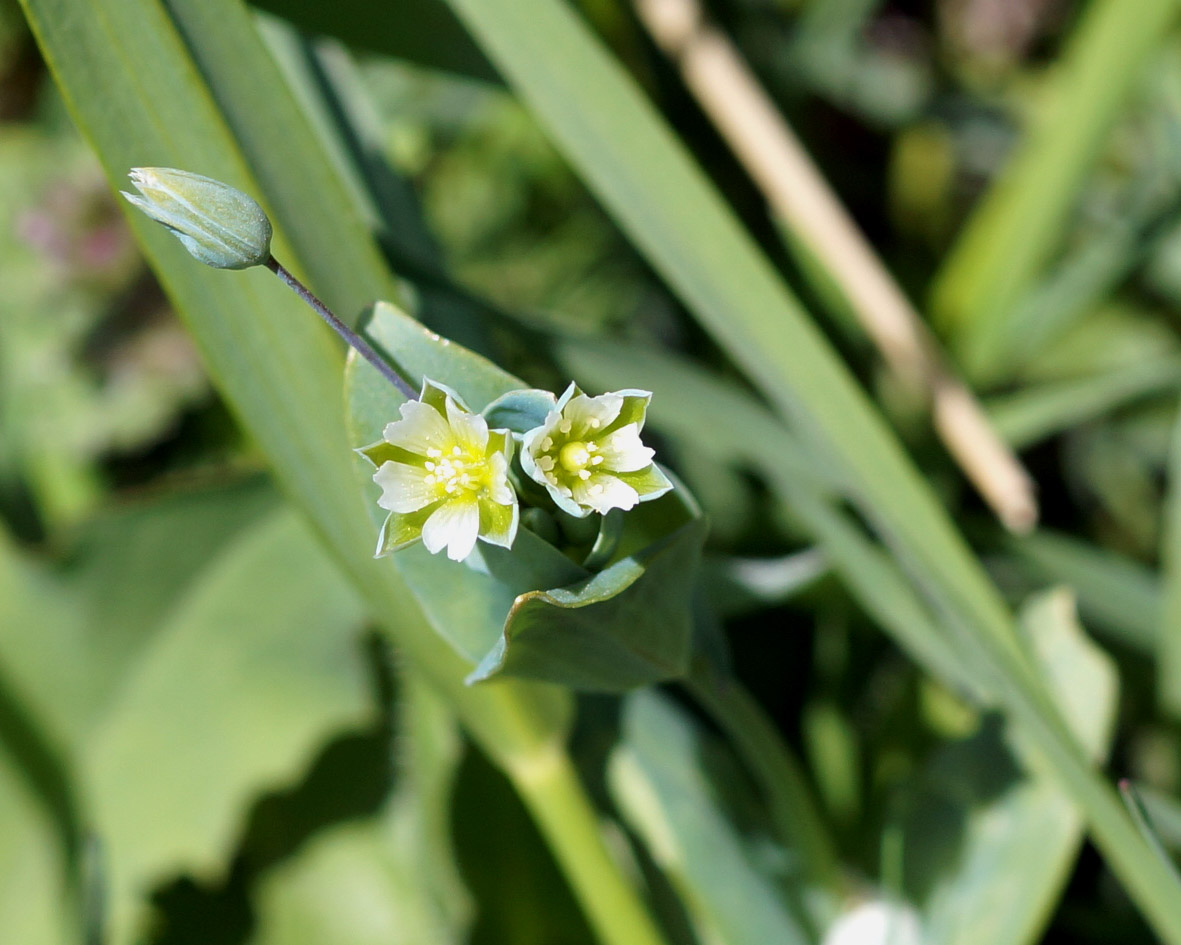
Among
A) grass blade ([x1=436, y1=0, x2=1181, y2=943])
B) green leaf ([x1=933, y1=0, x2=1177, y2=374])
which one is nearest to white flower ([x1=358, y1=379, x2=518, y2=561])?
grass blade ([x1=436, y1=0, x2=1181, y2=943])

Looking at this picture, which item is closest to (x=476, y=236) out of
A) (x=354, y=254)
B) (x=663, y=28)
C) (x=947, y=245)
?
(x=663, y=28)

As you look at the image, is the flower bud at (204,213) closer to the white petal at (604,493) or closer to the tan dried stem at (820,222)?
the white petal at (604,493)

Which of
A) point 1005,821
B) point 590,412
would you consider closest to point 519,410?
point 590,412

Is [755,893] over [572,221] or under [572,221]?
under

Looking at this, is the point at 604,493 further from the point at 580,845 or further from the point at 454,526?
the point at 580,845

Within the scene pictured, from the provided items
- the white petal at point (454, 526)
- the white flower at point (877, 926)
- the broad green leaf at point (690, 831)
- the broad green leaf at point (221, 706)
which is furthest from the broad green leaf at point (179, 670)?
the white petal at point (454, 526)

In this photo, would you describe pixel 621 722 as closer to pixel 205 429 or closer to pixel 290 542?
pixel 290 542
